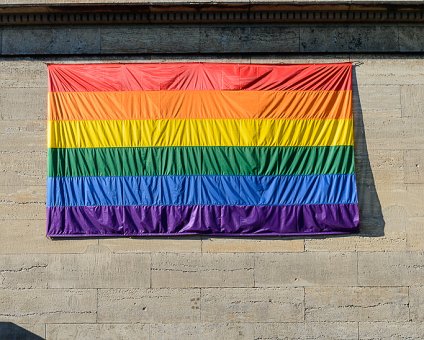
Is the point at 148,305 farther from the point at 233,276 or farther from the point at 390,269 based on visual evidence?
the point at 390,269

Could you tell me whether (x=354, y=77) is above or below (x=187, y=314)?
above

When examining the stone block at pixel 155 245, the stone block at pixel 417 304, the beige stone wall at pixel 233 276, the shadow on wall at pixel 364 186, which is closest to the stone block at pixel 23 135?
the beige stone wall at pixel 233 276

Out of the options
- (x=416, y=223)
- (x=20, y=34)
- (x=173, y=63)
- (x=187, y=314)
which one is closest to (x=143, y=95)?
(x=173, y=63)

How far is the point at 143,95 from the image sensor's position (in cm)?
979

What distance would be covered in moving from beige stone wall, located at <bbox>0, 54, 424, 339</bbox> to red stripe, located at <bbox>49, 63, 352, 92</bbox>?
1.33m

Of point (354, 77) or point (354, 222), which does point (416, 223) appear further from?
point (354, 77)

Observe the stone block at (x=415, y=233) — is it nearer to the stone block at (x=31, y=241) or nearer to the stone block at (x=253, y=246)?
the stone block at (x=253, y=246)

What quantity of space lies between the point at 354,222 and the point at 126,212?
381 centimetres

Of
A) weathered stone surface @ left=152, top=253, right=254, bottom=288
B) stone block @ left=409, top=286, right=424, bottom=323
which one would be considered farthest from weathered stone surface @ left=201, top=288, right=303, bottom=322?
stone block @ left=409, top=286, right=424, bottom=323

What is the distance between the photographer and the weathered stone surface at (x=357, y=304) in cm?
942

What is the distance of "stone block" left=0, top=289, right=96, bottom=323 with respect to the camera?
9469mm

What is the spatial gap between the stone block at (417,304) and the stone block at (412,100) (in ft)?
9.81

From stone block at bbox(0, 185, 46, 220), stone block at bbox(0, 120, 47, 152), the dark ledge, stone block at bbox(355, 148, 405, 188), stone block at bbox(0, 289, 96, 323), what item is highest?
the dark ledge

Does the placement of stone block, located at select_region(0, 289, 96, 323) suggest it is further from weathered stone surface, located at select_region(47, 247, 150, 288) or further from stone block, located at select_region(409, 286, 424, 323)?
stone block, located at select_region(409, 286, 424, 323)
